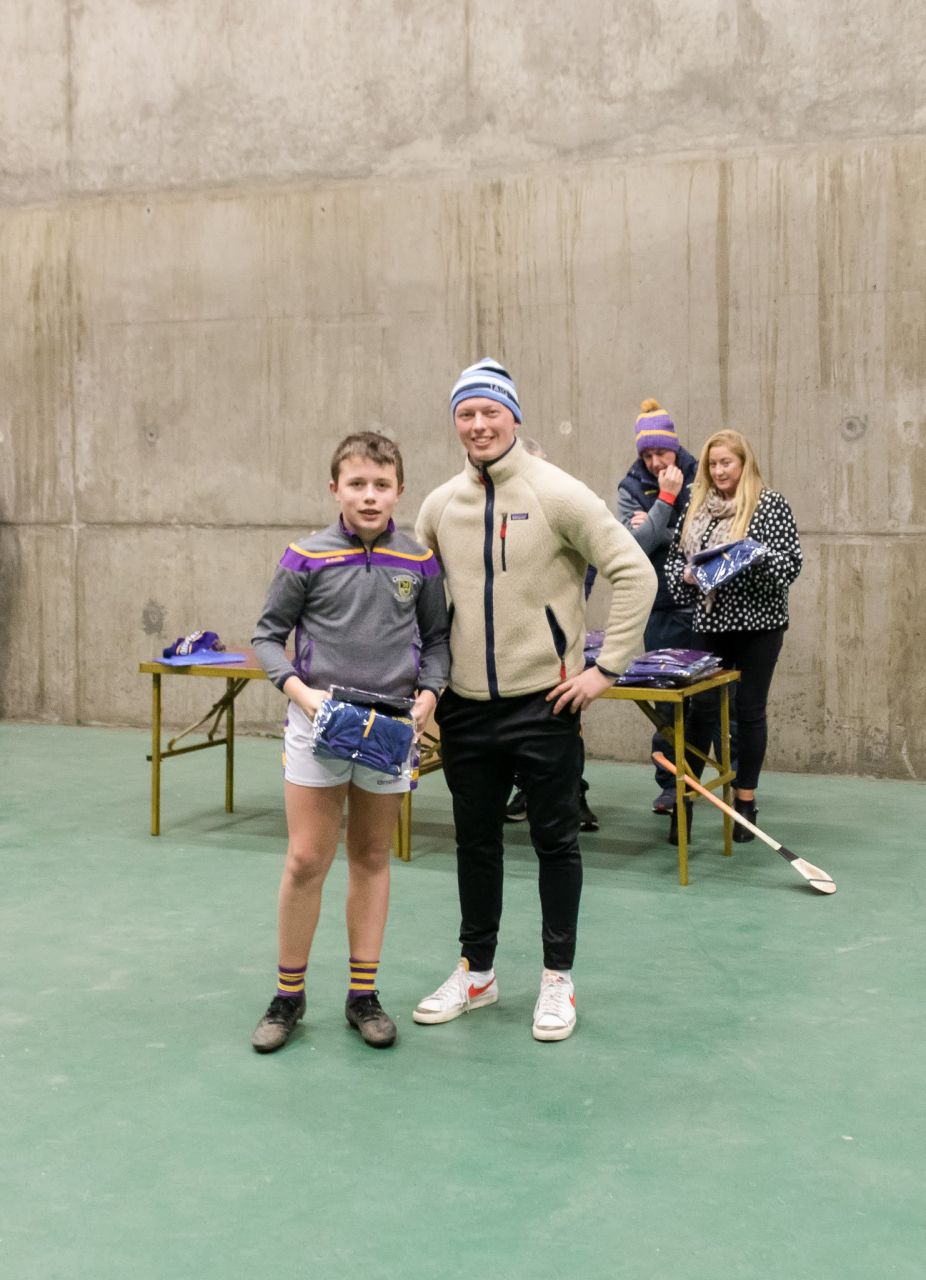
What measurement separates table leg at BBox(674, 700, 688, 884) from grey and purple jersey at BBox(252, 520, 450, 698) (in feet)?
5.87

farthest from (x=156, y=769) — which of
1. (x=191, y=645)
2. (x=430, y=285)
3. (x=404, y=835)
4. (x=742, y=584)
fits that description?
(x=430, y=285)

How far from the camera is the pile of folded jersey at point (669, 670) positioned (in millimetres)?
4871

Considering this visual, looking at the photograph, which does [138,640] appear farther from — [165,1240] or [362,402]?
[165,1240]

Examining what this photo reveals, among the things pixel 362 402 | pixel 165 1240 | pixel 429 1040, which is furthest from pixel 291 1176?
pixel 362 402

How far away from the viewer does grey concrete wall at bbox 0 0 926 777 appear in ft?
21.9

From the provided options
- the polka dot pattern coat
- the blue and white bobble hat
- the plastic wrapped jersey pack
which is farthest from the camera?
the polka dot pattern coat

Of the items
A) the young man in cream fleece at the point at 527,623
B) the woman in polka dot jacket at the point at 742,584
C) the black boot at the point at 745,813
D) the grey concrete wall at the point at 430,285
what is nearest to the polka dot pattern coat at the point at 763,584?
the woman in polka dot jacket at the point at 742,584

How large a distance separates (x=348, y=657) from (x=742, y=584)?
236cm

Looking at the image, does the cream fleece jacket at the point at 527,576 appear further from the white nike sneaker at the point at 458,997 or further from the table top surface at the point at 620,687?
the table top surface at the point at 620,687

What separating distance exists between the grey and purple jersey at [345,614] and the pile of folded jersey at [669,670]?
1.63 metres

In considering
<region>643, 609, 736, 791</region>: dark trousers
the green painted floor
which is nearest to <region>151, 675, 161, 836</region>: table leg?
the green painted floor

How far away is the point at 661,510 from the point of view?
565 cm

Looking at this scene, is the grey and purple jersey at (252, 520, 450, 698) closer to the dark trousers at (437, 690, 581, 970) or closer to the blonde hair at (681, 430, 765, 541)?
the dark trousers at (437, 690, 581, 970)

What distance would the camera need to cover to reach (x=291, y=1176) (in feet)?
8.79
